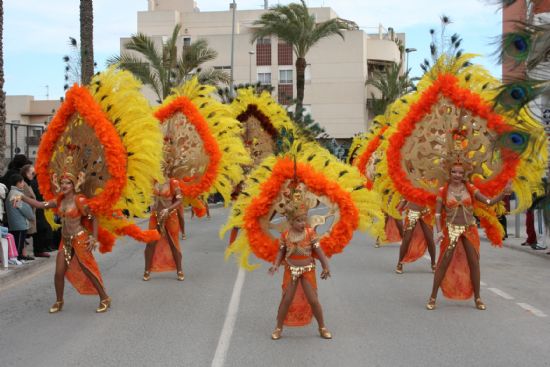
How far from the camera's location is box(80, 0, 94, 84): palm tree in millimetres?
22766

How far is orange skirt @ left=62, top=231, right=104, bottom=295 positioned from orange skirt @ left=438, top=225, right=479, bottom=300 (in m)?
4.41

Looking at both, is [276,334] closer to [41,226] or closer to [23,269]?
[23,269]

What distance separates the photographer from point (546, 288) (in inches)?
488

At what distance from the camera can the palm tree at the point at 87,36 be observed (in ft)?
74.7

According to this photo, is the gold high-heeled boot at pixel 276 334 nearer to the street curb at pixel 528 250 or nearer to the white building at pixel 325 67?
the street curb at pixel 528 250

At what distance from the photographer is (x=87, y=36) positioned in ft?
75.1

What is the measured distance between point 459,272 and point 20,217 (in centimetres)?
804

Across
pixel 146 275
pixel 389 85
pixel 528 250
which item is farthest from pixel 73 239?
pixel 389 85

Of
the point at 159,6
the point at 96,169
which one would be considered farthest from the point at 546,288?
the point at 159,6

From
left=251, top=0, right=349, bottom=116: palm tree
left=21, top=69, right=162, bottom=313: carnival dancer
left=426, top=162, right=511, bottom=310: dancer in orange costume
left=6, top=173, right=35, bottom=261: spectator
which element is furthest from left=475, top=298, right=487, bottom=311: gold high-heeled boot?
left=251, top=0, right=349, bottom=116: palm tree

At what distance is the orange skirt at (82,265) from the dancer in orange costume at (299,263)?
2.76 metres

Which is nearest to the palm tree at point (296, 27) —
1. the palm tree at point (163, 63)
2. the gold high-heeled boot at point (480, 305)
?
the palm tree at point (163, 63)

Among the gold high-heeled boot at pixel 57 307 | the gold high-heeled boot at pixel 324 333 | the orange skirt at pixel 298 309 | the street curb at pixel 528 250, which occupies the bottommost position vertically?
the street curb at pixel 528 250

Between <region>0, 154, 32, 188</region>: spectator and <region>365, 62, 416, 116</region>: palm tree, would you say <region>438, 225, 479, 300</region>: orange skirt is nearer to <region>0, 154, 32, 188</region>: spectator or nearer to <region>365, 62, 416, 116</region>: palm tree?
<region>0, 154, 32, 188</region>: spectator
